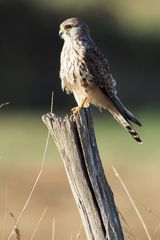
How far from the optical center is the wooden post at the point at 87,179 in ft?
21.2

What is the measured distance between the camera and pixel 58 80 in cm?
3173

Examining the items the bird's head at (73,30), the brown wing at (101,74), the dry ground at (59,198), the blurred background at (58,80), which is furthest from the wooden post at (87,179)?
the blurred background at (58,80)

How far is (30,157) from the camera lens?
25.0 metres

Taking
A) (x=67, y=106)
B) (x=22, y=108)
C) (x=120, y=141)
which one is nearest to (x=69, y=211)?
(x=120, y=141)

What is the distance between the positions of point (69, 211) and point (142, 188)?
7.18 ft

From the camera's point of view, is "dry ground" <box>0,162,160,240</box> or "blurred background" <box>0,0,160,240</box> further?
"blurred background" <box>0,0,160,240</box>

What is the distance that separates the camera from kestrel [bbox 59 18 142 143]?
855 cm

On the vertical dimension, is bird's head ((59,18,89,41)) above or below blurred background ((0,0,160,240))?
below

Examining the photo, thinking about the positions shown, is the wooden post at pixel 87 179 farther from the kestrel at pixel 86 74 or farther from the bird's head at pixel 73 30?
the bird's head at pixel 73 30

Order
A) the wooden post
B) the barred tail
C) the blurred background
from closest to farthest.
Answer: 1. the wooden post
2. the barred tail
3. the blurred background

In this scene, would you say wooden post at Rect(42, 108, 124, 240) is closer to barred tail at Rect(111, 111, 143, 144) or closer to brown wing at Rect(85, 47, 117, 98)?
barred tail at Rect(111, 111, 143, 144)

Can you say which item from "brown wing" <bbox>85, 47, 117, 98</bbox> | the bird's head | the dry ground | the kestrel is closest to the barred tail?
the kestrel

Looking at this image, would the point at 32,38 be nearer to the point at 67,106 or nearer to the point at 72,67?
the point at 67,106

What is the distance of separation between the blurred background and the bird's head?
1358 centimetres
